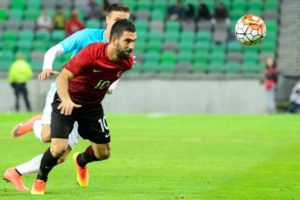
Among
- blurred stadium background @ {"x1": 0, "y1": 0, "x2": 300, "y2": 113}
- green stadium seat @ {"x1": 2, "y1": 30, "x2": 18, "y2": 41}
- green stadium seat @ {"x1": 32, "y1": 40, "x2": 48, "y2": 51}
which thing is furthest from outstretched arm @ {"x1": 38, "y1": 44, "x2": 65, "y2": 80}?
green stadium seat @ {"x1": 2, "y1": 30, "x2": 18, "y2": 41}

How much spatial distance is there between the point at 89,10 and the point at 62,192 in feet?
85.7


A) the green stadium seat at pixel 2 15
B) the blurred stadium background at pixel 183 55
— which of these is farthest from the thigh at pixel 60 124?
the green stadium seat at pixel 2 15

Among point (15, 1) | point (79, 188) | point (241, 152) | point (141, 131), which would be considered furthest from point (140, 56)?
point (79, 188)

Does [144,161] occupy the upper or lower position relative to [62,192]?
lower

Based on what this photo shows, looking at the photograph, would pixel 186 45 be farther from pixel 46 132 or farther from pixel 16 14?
pixel 46 132

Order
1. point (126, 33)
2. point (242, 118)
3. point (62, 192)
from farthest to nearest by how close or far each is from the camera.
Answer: point (242, 118), point (62, 192), point (126, 33)

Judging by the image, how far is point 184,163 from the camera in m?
15.0

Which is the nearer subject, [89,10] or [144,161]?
[144,161]

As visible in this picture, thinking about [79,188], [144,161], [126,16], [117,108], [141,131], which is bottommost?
[117,108]

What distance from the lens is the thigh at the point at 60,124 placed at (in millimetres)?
10172

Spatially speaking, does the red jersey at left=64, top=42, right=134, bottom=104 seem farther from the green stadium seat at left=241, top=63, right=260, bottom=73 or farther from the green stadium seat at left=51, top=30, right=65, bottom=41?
the green stadium seat at left=51, top=30, right=65, bottom=41

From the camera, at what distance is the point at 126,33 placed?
959cm

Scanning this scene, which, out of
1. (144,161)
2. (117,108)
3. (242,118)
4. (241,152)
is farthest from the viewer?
(117,108)

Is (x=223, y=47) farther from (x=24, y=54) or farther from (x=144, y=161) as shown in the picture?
(x=144, y=161)
